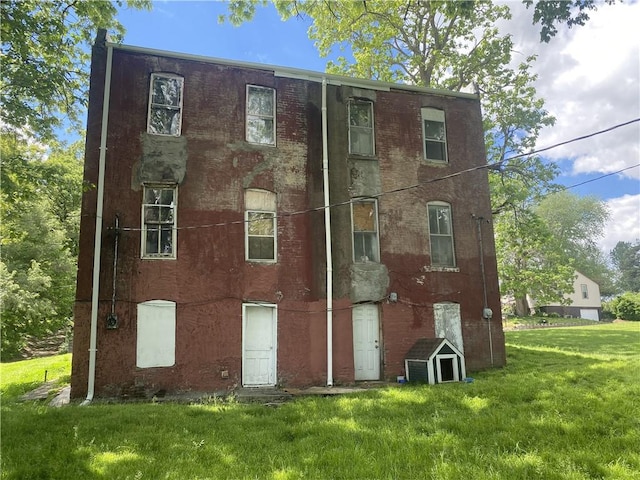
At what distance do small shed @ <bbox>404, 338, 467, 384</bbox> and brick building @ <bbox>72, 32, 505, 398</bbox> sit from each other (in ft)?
1.95

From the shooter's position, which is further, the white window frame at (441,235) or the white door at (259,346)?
the white window frame at (441,235)

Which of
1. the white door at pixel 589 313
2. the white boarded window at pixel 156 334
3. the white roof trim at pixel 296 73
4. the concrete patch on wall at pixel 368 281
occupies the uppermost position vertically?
the white roof trim at pixel 296 73

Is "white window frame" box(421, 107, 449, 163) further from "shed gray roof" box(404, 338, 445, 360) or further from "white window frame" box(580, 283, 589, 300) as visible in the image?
"white window frame" box(580, 283, 589, 300)

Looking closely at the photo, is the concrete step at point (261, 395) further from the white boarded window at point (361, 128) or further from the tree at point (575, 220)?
the tree at point (575, 220)

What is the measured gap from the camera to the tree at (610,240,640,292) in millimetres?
82875

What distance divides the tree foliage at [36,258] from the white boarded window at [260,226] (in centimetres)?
534

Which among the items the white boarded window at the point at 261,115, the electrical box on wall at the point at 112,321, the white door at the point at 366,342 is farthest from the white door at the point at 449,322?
the electrical box on wall at the point at 112,321

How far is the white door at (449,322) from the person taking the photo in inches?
539

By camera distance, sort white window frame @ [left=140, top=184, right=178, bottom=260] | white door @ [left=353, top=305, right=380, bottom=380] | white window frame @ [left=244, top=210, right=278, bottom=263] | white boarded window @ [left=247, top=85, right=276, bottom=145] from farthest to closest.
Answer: white boarded window @ [left=247, top=85, right=276, bottom=145], white door @ [left=353, top=305, right=380, bottom=380], white window frame @ [left=244, top=210, right=278, bottom=263], white window frame @ [left=140, top=184, right=178, bottom=260]

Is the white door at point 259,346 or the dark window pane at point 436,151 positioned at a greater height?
the dark window pane at point 436,151

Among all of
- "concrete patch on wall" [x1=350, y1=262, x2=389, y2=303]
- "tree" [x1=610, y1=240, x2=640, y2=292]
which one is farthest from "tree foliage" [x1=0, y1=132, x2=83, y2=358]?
"tree" [x1=610, y1=240, x2=640, y2=292]

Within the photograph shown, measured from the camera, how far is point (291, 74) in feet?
44.8

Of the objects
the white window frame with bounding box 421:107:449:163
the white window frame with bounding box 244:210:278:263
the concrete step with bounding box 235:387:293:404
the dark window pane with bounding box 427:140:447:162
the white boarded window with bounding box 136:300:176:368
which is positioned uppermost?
the white window frame with bounding box 421:107:449:163

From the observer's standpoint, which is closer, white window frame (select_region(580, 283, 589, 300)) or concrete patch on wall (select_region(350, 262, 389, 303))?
concrete patch on wall (select_region(350, 262, 389, 303))
